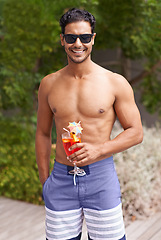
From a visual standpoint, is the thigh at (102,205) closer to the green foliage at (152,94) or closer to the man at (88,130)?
the man at (88,130)

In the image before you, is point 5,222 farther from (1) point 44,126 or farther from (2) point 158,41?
(2) point 158,41

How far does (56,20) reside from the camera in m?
5.09

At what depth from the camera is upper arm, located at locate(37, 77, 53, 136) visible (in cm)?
215

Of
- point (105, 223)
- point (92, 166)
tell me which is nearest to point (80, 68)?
point (92, 166)

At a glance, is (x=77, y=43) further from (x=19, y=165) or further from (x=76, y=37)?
(x=19, y=165)

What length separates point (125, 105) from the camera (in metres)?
2.00

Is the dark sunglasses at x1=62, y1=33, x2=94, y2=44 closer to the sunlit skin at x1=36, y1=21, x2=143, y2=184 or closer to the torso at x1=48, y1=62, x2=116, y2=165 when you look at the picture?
the sunlit skin at x1=36, y1=21, x2=143, y2=184

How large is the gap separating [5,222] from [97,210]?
2.89 m

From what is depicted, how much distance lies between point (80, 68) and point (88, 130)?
0.40 m

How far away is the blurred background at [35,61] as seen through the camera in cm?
470

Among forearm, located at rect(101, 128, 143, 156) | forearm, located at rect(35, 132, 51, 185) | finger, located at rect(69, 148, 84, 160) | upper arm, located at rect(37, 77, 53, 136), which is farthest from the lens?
forearm, located at rect(35, 132, 51, 185)

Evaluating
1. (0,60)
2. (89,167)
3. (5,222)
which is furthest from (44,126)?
(0,60)

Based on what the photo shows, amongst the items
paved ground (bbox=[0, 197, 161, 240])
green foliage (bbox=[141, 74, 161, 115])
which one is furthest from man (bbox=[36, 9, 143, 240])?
green foliage (bbox=[141, 74, 161, 115])

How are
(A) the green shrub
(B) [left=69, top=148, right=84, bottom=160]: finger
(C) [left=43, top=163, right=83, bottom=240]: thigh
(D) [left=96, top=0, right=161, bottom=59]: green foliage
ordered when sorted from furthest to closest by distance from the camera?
(A) the green shrub < (D) [left=96, top=0, right=161, bottom=59]: green foliage < (C) [left=43, top=163, right=83, bottom=240]: thigh < (B) [left=69, top=148, right=84, bottom=160]: finger
